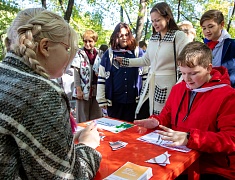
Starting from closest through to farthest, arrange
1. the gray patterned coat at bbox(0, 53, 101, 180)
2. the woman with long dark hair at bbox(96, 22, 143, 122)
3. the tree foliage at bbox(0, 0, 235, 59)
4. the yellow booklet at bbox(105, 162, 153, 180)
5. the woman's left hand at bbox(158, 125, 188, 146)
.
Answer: the gray patterned coat at bbox(0, 53, 101, 180) → the yellow booklet at bbox(105, 162, 153, 180) → the woman's left hand at bbox(158, 125, 188, 146) → the woman with long dark hair at bbox(96, 22, 143, 122) → the tree foliage at bbox(0, 0, 235, 59)

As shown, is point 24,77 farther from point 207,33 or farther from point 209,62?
point 207,33

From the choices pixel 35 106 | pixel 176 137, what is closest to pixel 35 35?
pixel 35 106

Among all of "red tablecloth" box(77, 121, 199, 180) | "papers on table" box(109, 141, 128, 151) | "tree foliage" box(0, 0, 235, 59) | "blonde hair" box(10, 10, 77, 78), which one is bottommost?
"red tablecloth" box(77, 121, 199, 180)

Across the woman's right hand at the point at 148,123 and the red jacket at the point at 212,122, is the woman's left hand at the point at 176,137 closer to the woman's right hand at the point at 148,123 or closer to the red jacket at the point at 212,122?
the red jacket at the point at 212,122

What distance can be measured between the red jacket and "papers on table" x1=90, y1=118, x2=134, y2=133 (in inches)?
16.5

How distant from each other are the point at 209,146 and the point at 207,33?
172 centimetres

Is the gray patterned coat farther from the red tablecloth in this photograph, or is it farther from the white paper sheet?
the white paper sheet

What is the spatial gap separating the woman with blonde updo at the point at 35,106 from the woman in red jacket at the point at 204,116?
970mm

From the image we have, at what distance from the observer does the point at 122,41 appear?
3.60 metres

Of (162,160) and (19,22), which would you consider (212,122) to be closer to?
(162,160)

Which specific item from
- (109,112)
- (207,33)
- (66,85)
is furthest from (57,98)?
(66,85)

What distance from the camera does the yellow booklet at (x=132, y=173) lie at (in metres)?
1.36

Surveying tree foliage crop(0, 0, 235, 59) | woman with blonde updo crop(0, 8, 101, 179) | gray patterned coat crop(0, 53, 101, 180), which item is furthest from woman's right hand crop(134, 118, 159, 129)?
tree foliage crop(0, 0, 235, 59)

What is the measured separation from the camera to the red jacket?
5.82 feet
